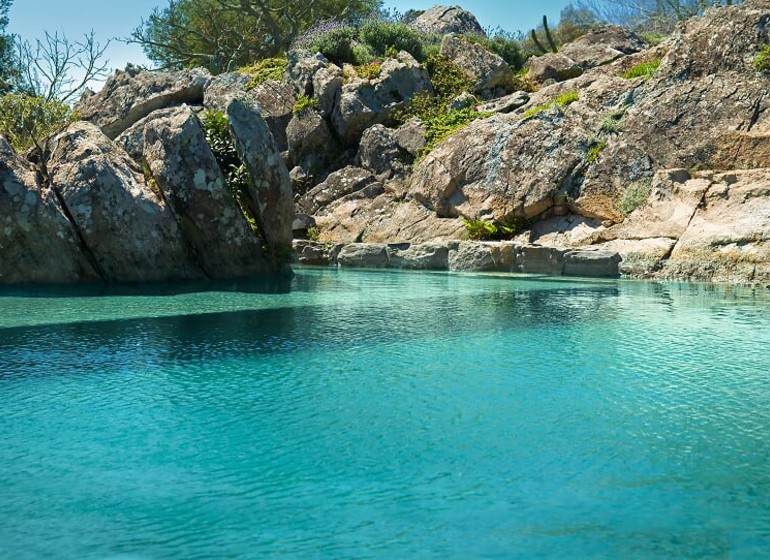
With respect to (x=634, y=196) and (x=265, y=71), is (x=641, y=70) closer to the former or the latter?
(x=634, y=196)

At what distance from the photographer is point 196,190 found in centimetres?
1262

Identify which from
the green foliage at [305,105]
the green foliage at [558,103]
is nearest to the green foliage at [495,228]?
the green foliage at [558,103]

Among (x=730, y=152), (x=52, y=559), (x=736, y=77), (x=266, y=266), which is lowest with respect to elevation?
(x=52, y=559)

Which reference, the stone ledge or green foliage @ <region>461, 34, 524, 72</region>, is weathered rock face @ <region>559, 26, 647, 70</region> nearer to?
green foliage @ <region>461, 34, 524, 72</region>

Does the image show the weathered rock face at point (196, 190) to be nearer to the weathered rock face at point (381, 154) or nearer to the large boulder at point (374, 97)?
the weathered rock face at point (381, 154)

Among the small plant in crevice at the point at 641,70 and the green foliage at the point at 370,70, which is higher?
the green foliage at the point at 370,70

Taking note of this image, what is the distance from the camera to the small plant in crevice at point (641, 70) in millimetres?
18712

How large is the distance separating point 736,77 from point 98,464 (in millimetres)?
16535

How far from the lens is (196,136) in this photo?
12.7 m

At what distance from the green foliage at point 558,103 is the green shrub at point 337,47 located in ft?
27.9

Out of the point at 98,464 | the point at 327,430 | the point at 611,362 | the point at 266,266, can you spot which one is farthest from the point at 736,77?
the point at 98,464

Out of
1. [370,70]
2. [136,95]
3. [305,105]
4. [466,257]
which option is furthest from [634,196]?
[136,95]

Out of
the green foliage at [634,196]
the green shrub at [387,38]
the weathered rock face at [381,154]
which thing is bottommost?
the green foliage at [634,196]

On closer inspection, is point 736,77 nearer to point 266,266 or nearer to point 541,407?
point 266,266
